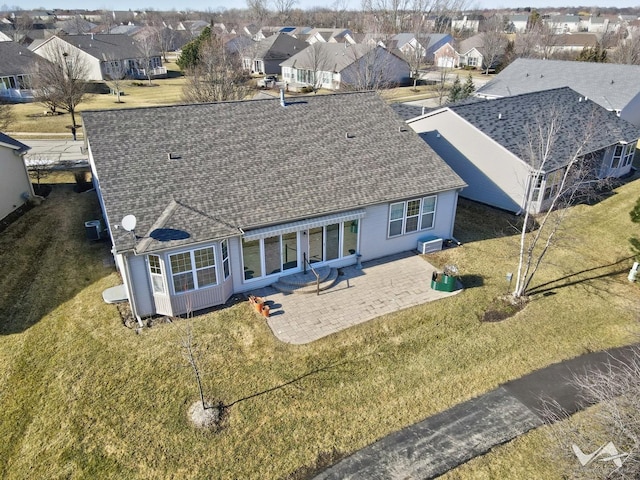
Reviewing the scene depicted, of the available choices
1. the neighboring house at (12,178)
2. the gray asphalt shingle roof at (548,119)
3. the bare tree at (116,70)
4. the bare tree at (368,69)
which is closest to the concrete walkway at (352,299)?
the gray asphalt shingle roof at (548,119)

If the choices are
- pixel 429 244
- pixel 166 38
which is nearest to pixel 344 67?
pixel 429 244

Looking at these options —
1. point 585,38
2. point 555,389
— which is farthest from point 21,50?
point 585,38

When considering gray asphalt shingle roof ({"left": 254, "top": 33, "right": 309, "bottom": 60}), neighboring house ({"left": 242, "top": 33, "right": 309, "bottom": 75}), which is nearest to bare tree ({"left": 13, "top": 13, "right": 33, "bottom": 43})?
neighboring house ({"left": 242, "top": 33, "right": 309, "bottom": 75})

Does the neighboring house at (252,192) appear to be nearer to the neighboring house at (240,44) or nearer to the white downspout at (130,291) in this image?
the white downspout at (130,291)

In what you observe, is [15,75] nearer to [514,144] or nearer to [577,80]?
[514,144]

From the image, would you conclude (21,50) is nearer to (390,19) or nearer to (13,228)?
(13,228)

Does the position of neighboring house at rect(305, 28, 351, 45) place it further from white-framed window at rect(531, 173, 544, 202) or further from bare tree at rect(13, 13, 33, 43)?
white-framed window at rect(531, 173, 544, 202)
